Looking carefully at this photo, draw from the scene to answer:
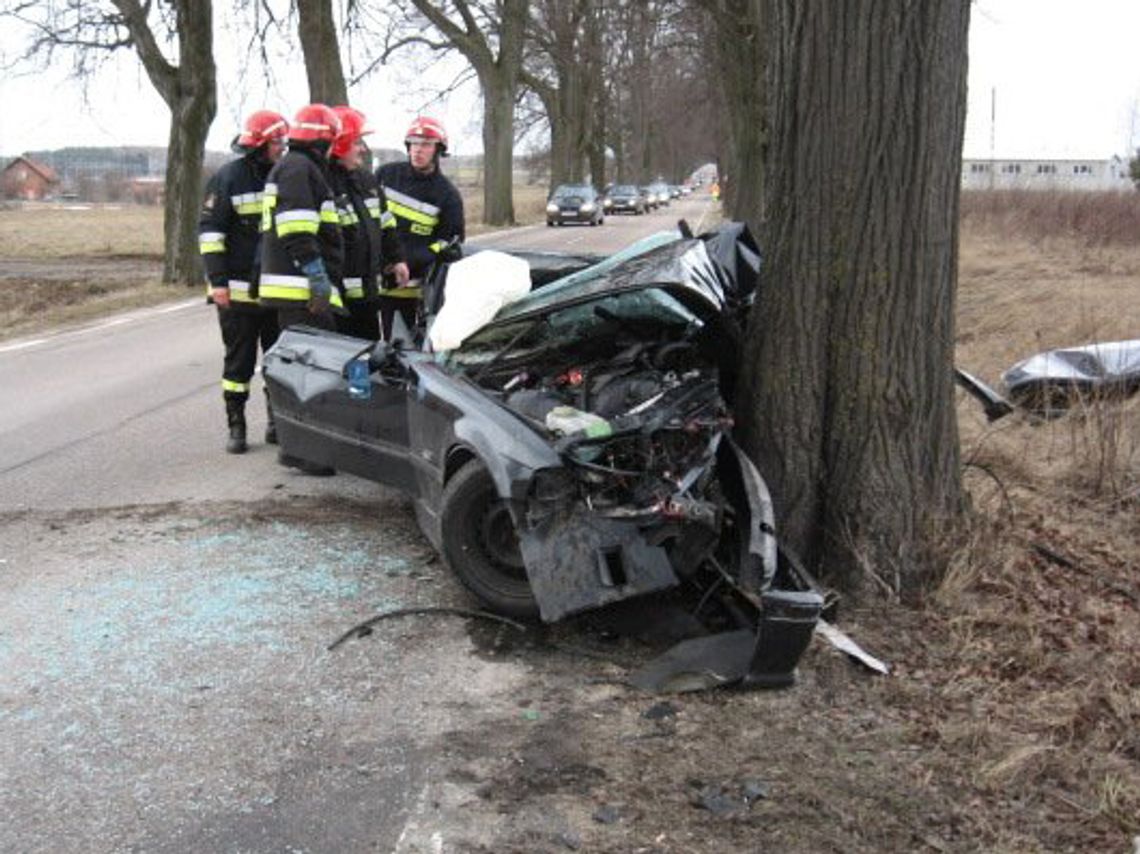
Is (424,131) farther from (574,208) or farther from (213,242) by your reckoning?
(574,208)

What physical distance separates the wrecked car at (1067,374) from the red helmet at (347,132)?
421 cm

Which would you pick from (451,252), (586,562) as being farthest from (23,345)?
(586,562)

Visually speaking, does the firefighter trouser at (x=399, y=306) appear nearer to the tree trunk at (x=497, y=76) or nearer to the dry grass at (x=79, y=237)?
the dry grass at (x=79, y=237)

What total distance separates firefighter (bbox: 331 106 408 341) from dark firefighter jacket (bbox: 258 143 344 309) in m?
0.15

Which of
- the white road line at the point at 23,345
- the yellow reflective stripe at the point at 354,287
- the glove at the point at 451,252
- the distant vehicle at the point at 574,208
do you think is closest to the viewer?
the glove at the point at 451,252

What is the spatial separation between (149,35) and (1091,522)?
18104mm

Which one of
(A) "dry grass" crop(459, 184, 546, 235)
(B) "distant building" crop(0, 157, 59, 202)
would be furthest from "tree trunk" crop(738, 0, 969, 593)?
(B) "distant building" crop(0, 157, 59, 202)

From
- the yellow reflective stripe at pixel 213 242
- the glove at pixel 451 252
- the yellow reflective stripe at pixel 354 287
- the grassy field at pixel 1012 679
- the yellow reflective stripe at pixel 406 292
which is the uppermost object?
the yellow reflective stripe at pixel 213 242

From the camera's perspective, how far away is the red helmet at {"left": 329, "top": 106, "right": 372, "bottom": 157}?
6426mm

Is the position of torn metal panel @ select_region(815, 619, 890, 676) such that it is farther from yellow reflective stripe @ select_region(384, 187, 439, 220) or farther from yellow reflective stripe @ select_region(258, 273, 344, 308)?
yellow reflective stripe @ select_region(384, 187, 439, 220)

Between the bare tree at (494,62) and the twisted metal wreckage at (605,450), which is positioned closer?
the twisted metal wreckage at (605,450)

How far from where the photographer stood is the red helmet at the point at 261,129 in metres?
6.56

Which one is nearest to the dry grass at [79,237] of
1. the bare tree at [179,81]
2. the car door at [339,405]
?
the bare tree at [179,81]

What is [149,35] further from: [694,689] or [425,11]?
[694,689]
